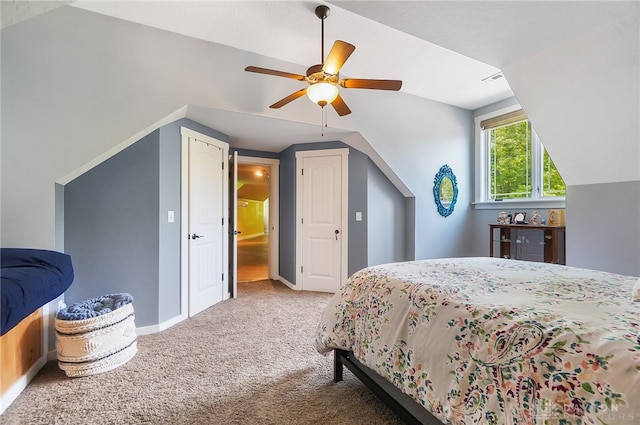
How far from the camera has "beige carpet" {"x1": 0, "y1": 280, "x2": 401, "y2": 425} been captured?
1658 millimetres

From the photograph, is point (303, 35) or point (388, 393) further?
point (303, 35)

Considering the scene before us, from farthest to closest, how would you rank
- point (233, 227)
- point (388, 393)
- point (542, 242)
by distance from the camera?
1. point (233, 227)
2. point (542, 242)
3. point (388, 393)

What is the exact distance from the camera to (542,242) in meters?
3.56

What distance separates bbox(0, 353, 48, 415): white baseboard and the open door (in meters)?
1.98

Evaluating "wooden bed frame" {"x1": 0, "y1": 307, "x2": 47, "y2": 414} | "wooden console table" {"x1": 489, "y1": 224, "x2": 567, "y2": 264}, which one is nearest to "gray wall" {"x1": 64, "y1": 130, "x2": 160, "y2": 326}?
"wooden bed frame" {"x1": 0, "y1": 307, "x2": 47, "y2": 414}

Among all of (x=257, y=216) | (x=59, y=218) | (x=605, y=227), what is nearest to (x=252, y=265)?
(x=59, y=218)

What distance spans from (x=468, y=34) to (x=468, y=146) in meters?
3.00

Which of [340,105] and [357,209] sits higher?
[340,105]

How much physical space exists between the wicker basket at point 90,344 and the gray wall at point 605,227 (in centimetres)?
391

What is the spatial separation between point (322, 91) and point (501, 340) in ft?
6.17

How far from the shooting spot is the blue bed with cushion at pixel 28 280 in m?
1.48

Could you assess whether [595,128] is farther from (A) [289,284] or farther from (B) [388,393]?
(A) [289,284]

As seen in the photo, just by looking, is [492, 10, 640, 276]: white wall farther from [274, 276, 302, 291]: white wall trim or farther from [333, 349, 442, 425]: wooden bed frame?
[274, 276, 302, 291]: white wall trim

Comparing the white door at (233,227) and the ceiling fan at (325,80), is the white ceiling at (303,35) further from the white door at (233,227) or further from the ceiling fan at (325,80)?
the white door at (233,227)
